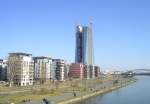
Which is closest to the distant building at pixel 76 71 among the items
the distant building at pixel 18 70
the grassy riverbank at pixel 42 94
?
the distant building at pixel 18 70

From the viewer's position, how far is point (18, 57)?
4146 inches

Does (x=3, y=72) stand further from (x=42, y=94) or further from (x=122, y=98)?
(x=42, y=94)

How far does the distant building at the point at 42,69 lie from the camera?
128 meters

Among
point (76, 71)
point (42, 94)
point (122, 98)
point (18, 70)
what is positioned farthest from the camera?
point (76, 71)

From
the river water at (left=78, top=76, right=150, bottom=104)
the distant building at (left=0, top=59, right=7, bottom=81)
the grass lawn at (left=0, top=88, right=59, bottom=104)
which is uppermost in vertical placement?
the distant building at (left=0, top=59, right=7, bottom=81)

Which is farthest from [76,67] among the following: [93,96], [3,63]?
[93,96]

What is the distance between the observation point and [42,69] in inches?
5098

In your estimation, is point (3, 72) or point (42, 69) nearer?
point (3, 72)

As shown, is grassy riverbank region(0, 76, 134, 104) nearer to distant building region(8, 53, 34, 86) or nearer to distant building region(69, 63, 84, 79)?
distant building region(8, 53, 34, 86)

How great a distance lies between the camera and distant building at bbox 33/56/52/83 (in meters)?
128

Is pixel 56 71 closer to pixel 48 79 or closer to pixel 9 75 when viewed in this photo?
pixel 48 79

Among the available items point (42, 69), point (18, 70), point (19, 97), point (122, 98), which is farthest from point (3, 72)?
point (19, 97)

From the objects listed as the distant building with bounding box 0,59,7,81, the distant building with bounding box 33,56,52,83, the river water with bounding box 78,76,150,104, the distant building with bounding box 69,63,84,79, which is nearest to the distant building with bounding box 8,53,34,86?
the distant building with bounding box 0,59,7,81

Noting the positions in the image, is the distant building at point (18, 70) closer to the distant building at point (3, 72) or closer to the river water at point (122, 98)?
the distant building at point (3, 72)
